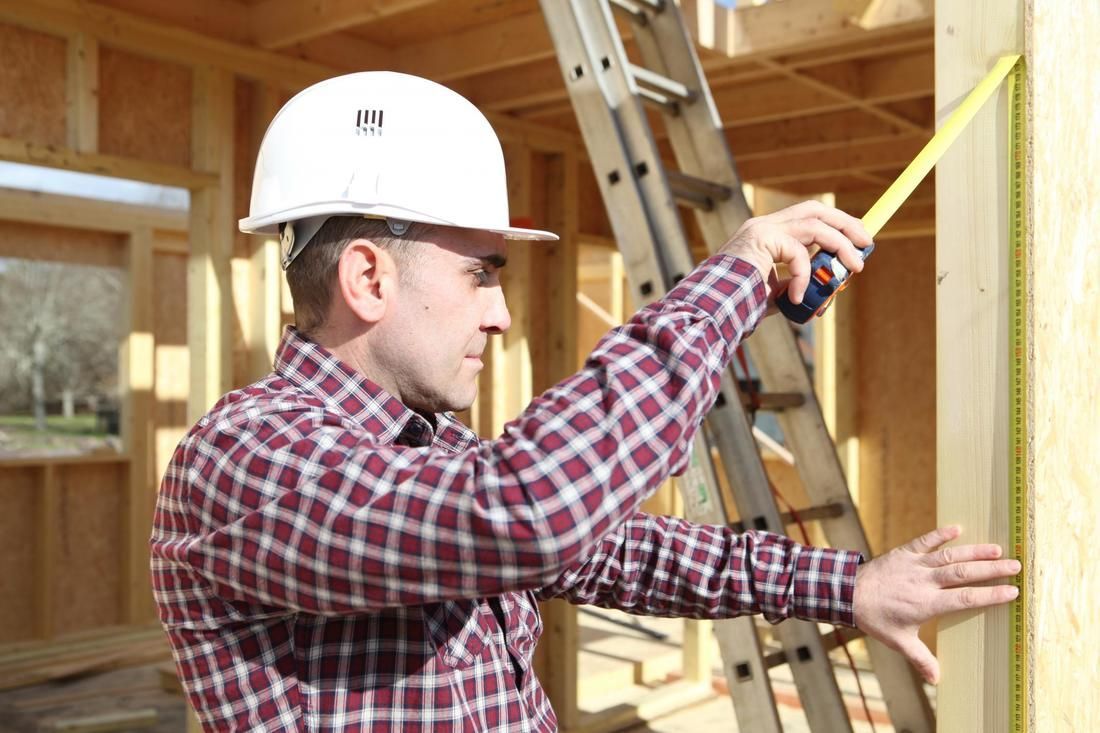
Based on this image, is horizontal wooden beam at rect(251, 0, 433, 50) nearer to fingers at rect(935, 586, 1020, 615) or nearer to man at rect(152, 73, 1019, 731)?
man at rect(152, 73, 1019, 731)

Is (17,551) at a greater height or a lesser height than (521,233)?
lesser

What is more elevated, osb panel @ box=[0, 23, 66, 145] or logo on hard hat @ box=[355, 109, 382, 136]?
osb panel @ box=[0, 23, 66, 145]

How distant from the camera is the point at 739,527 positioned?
280 centimetres

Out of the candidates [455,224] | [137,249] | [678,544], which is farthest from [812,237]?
[137,249]

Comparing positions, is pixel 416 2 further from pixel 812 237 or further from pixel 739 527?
pixel 812 237

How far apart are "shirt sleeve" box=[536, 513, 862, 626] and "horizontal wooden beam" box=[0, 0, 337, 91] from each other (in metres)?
3.50

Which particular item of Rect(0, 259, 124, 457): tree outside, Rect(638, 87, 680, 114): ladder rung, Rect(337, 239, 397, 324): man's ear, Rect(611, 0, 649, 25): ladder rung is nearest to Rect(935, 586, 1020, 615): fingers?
Rect(337, 239, 397, 324): man's ear

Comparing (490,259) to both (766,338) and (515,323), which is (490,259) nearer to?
(766,338)

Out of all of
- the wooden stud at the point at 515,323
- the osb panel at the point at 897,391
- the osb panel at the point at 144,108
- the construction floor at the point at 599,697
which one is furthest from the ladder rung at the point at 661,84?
the osb panel at the point at 897,391

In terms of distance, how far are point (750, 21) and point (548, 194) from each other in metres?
1.96

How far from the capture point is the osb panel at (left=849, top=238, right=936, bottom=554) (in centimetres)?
723

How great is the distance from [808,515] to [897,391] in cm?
478

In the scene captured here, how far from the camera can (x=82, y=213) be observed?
7.42 metres

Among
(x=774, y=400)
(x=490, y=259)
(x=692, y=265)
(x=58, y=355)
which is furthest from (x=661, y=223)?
(x=58, y=355)
